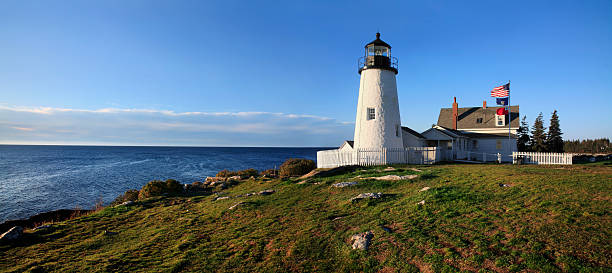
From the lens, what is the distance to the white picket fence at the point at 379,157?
2227cm

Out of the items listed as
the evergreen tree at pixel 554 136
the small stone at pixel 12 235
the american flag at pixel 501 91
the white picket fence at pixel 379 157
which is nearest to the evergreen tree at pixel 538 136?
the evergreen tree at pixel 554 136

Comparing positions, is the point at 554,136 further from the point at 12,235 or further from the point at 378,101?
the point at 12,235

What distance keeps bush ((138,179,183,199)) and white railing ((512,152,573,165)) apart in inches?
1087

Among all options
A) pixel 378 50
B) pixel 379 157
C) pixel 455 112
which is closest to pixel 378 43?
pixel 378 50

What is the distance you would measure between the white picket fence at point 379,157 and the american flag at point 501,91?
34.3 ft

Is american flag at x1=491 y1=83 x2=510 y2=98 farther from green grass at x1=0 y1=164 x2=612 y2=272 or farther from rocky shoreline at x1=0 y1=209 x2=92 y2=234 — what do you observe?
rocky shoreline at x1=0 y1=209 x2=92 y2=234

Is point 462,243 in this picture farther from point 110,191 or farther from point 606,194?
point 110,191

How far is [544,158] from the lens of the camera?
2395cm

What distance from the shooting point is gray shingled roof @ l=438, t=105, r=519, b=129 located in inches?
1329

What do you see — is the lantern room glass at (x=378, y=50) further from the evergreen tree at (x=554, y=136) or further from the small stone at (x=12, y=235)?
the evergreen tree at (x=554, y=136)

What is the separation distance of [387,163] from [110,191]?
2588 centimetres

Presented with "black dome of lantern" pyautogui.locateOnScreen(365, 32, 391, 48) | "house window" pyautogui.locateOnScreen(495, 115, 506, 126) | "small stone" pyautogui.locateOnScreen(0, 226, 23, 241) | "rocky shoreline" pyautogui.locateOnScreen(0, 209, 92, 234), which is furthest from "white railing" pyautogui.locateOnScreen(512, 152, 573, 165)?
"rocky shoreline" pyautogui.locateOnScreen(0, 209, 92, 234)

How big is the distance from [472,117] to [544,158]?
1246cm

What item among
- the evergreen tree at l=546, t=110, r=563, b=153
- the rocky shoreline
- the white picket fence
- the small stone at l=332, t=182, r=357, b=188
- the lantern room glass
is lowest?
the rocky shoreline
